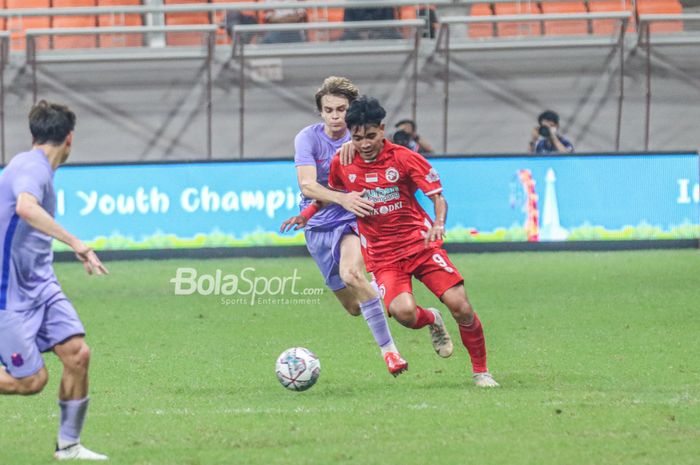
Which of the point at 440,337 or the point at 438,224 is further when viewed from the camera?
the point at 440,337

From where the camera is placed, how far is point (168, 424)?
7.51 metres

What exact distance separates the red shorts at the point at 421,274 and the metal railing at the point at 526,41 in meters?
13.5

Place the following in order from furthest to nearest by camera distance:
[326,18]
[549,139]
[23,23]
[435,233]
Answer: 1. [326,18]
2. [23,23]
3. [549,139]
4. [435,233]

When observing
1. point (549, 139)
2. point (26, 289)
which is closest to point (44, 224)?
point (26, 289)

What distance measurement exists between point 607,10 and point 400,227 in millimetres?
15289

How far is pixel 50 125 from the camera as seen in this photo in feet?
21.0

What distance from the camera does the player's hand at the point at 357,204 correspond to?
28.3 feet

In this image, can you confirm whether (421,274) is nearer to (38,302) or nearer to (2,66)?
(38,302)

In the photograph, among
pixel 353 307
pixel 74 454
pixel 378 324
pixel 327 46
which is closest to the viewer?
pixel 74 454

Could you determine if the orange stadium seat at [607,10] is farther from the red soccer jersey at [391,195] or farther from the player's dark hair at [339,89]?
the red soccer jersey at [391,195]

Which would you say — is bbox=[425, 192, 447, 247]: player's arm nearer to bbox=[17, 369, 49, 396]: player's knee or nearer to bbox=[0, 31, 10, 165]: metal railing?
bbox=[17, 369, 49, 396]: player's knee

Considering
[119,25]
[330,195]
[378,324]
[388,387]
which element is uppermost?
[119,25]

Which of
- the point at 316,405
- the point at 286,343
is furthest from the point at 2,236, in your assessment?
the point at 286,343

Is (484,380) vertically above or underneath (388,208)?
underneath
